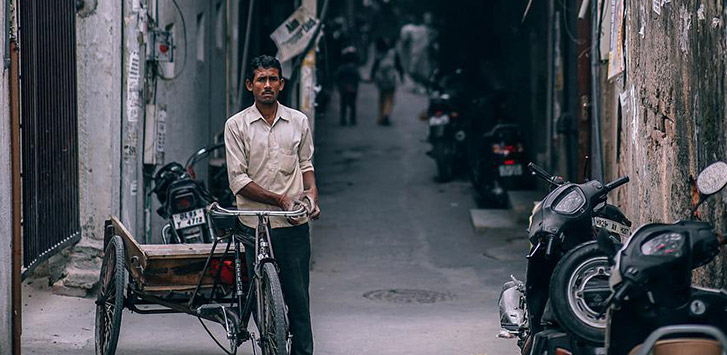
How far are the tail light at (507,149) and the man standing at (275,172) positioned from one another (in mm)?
7443

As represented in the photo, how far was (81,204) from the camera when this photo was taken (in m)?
9.16

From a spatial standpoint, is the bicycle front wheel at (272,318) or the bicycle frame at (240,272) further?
the bicycle frame at (240,272)

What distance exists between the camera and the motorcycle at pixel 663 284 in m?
4.78

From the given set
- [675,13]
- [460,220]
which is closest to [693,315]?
[675,13]

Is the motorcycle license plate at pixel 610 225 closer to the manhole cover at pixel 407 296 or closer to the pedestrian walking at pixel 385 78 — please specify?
the manhole cover at pixel 407 296

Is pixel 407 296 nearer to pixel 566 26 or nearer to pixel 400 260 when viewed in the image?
pixel 400 260

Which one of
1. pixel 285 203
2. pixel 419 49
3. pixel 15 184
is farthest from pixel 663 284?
pixel 419 49

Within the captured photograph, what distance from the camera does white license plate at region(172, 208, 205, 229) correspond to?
9039 mm

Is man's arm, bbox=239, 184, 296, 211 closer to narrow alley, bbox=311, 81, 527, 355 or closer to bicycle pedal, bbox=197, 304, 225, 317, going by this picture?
bicycle pedal, bbox=197, 304, 225, 317

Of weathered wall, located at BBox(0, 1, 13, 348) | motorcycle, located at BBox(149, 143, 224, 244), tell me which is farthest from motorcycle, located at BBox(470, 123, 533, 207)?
weathered wall, located at BBox(0, 1, 13, 348)

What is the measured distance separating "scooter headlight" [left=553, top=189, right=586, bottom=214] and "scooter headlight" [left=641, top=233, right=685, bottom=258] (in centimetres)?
127

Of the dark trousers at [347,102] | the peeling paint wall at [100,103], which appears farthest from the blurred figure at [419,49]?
the peeling paint wall at [100,103]

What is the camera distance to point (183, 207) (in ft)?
29.7

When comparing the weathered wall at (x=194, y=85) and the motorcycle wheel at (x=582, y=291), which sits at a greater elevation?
the weathered wall at (x=194, y=85)
